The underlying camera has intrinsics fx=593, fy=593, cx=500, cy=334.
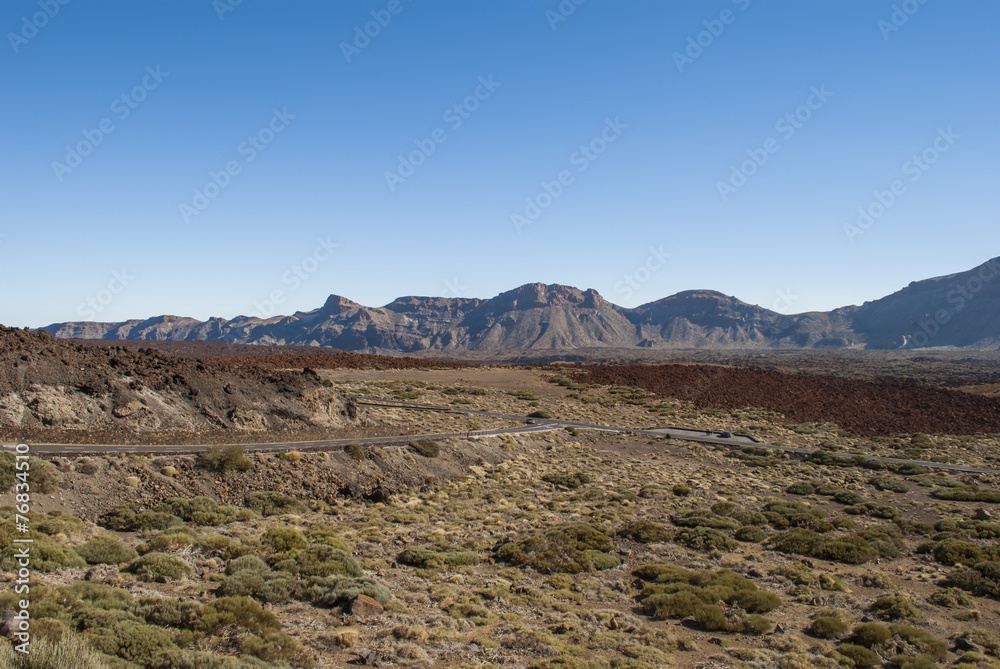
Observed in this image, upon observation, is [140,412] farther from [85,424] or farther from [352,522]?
[352,522]

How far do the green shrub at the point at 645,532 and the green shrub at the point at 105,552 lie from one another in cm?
1698

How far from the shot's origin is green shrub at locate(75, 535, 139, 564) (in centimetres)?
1452

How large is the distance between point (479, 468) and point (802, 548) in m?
A: 17.1

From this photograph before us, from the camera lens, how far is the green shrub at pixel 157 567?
13938 millimetres

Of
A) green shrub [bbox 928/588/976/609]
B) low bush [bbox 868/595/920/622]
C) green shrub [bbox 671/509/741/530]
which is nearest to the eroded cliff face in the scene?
green shrub [bbox 671/509/741/530]

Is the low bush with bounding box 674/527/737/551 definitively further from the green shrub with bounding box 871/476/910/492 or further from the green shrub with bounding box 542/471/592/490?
the green shrub with bounding box 871/476/910/492

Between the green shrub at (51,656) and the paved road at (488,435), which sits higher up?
the green shrub at (51,656)

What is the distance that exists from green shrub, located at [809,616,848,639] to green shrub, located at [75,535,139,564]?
17.4 m

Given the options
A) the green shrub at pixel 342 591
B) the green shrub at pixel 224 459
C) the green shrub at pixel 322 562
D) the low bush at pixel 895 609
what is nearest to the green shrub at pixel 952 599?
the low bush at pixel 895 609

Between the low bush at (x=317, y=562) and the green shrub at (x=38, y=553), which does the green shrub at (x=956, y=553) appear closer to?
the low bush at (x=317, y=562)

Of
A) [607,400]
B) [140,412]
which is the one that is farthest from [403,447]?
[607,400]

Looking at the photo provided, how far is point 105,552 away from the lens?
14.8m

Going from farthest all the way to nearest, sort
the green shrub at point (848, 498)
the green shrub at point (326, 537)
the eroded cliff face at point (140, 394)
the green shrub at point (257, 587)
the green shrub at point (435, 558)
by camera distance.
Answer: the green shrub at point (848, 498) < the eroded cliff face at point (140, 394) < the green shrub at point (326, 537) < the green shrub at point (435, 558) < the green shrub at point (257, 587)

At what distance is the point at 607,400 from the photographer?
6612 cm
